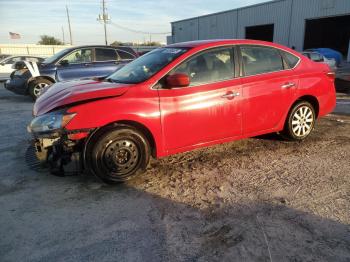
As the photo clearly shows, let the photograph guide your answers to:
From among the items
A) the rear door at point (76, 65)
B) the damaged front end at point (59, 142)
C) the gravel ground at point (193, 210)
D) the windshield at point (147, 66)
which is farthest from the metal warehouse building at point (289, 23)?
the damaged front end at point (59, 142)

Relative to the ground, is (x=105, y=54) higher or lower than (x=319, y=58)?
higher

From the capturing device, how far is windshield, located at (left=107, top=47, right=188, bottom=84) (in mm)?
4066

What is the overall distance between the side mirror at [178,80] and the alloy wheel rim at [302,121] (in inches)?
84.7

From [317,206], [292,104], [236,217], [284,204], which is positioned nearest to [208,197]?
[236,217]

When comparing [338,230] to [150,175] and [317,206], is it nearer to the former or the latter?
[317,206]

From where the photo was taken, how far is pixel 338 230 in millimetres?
2791

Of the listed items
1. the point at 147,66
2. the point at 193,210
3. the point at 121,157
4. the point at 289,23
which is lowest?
the point at 193,210

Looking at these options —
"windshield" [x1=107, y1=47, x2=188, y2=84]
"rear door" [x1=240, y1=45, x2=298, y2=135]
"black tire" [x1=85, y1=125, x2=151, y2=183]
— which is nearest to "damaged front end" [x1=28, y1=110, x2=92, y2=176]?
"black tire" [x1=85, y1=125, x2=151, y2=183]

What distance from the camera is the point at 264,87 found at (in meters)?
4.51

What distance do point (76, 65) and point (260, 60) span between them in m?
6.24

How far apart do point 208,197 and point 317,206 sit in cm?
111

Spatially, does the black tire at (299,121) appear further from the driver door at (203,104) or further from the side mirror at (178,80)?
the side mirror at (178,80)

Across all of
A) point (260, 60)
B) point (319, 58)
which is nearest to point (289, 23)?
point (319, 58)

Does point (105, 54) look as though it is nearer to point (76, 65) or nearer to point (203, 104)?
point (76, 65)
